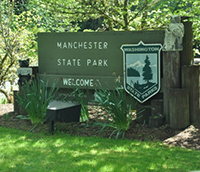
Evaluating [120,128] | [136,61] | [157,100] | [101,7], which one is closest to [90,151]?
[120,128]

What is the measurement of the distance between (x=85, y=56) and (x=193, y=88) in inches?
94.9

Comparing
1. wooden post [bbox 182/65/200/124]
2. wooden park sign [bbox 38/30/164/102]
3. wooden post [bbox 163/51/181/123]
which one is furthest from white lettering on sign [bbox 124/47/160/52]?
wooden post [bbox 182/65/200/124]

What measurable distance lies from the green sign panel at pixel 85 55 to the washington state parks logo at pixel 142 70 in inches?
6.1

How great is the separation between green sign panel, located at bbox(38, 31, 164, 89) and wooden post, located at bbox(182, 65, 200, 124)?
0.84 metres

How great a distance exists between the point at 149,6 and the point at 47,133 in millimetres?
4187

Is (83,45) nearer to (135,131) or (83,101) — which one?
(83,101)

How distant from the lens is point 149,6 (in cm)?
912

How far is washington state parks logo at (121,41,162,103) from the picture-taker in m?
6.89

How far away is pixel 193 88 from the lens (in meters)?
6.41

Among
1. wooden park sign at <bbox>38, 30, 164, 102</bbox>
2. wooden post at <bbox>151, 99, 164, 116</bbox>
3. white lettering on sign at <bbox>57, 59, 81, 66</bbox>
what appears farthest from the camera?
white lettering on sign at <bbox>57, 59, 81, 66</bbox>

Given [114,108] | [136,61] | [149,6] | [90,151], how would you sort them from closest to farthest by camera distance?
[90,151]
[114,108]
[136,61]
[149,6]

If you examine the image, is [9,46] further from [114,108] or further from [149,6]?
[114,108]

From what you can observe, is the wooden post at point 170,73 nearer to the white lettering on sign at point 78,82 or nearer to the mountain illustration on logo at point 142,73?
the mountain illustration on logo at point 142,73

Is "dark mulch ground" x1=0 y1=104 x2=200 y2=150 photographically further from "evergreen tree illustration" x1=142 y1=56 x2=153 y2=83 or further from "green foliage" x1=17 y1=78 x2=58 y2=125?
"evergreen tree illustration" x1=142 y1=56 x2=153 y2=83
